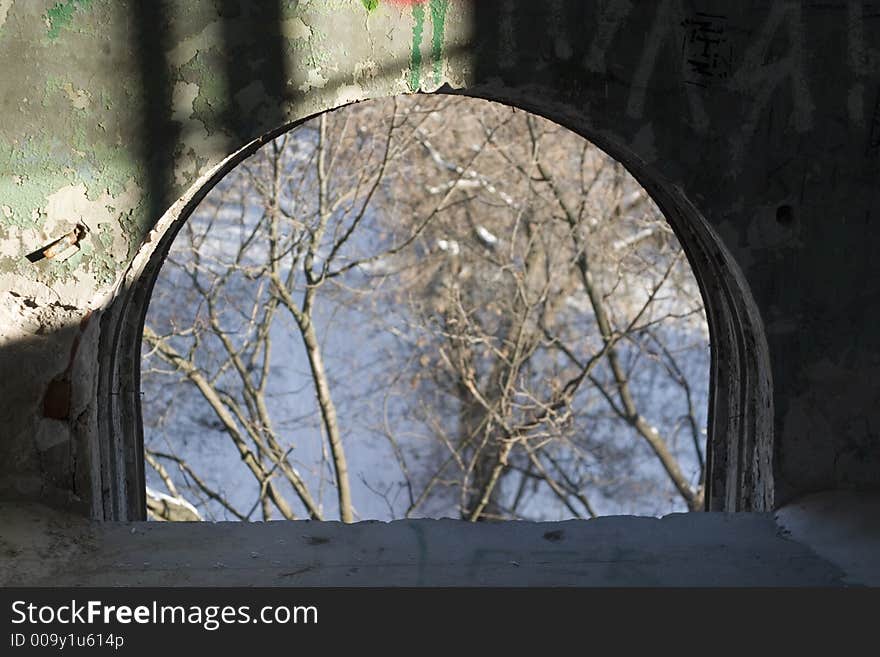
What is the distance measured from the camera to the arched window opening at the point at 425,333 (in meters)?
8.36

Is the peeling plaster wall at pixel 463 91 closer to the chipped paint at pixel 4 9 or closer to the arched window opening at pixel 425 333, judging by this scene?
the chipped paint at pixel 4 9

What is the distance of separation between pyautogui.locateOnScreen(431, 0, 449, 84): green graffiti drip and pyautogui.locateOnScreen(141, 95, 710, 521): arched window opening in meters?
5.43

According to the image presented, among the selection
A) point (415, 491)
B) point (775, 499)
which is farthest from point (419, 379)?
point (775, 499)

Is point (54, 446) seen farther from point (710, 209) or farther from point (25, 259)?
point (710, 209)

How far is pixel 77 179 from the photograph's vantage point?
8.53 ft

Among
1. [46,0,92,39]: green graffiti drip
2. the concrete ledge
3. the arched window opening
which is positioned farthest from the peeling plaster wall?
the arched window opening

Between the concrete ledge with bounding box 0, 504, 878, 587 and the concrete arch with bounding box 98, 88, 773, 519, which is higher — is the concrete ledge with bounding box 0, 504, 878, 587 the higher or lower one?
the lower one

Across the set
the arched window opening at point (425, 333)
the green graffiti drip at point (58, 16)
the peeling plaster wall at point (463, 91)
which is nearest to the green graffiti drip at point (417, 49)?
the peeling plaster wall at point (463, 91)

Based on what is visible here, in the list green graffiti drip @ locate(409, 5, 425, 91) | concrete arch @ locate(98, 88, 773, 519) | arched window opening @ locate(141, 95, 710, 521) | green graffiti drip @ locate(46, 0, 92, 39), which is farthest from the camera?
arched window opening @ locate(141, 95, 710, 521)

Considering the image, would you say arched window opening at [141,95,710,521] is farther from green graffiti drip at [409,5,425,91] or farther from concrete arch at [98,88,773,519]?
green graffiti drip at [409,5,425,91]

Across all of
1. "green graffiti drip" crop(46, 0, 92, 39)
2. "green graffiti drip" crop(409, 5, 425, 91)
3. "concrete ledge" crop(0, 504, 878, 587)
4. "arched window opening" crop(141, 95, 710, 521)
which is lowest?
"concrete ledge" crop(0, 504, 878, 587)

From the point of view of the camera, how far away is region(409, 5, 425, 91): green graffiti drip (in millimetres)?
2650

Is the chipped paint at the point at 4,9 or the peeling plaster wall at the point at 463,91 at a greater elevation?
the chipped paint at the point at 4,9

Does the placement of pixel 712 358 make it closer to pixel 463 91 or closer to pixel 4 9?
pixel 463 91
